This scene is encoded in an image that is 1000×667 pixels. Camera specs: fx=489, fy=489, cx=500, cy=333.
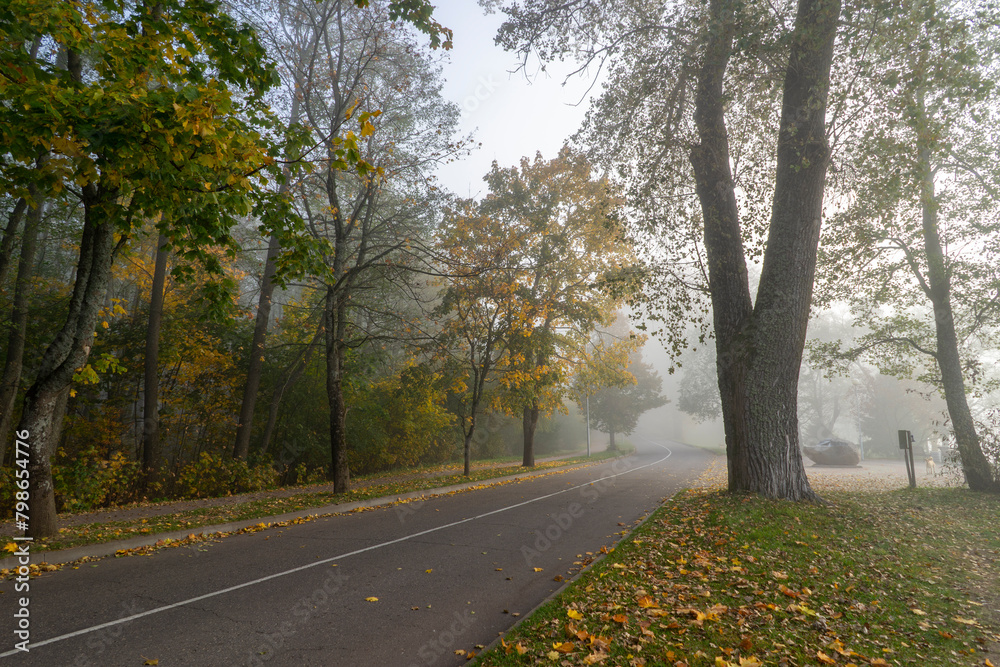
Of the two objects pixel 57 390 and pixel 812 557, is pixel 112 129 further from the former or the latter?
pixel 812 557

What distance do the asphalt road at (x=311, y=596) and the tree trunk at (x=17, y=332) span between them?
6.92 m

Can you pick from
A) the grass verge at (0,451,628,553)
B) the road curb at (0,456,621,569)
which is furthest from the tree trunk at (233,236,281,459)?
the road curb at (0,456,621,569)

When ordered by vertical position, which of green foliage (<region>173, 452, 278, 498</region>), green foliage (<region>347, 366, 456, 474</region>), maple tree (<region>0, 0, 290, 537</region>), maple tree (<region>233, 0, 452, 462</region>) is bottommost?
green foliage (<region>173, 452, 278, 498</region>)

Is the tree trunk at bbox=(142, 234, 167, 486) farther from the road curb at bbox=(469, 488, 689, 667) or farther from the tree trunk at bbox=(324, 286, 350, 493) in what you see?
the road curb at bbox=(469, 488, 689, 667)

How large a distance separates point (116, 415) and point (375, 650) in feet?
50.0

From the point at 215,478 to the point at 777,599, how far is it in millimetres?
15201

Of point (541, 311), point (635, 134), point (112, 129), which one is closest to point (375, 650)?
point (112, 129)

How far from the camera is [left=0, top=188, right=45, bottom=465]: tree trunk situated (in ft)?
34.8

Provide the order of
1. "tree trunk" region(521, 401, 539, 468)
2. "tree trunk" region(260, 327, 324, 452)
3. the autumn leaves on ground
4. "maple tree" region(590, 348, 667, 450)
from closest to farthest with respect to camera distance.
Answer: the autumn leaves on ground
"tree trunk" region(260, 327, 324, 452)
"tree trunk" region(521, 401, 539, 468)
"maple tree" region(590, 348, 667, 450)

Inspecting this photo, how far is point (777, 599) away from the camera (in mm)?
4926

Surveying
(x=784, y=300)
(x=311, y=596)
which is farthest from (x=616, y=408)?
(x=311, y=596)

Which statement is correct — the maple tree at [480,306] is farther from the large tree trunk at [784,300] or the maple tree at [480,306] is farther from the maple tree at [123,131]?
the maple tree at [123,131]

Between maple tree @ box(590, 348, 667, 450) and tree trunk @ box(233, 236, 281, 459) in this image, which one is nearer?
tree trunk @ box(233, 236, 281, 459)

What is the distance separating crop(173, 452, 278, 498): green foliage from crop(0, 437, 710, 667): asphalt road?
712 centimetres
